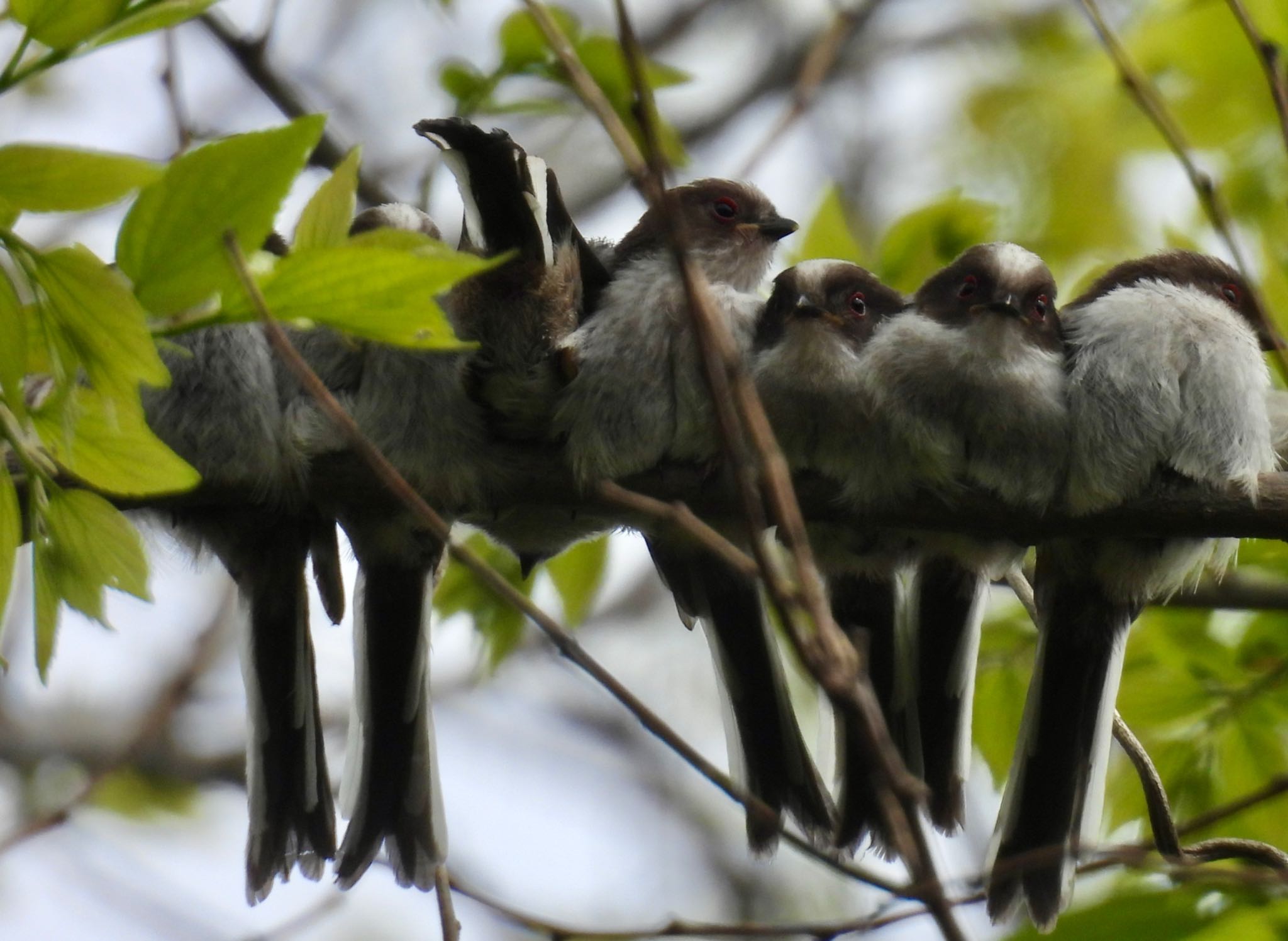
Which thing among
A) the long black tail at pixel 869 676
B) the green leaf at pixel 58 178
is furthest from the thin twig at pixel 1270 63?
the green leaf at pixel 58 178

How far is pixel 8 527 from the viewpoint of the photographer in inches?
73.2

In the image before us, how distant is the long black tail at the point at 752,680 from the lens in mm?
2979

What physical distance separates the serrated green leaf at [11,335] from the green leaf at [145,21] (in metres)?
0.30

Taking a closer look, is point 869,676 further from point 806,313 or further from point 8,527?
point 8,527

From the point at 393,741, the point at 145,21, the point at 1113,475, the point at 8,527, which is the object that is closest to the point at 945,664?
the point at 1113,475

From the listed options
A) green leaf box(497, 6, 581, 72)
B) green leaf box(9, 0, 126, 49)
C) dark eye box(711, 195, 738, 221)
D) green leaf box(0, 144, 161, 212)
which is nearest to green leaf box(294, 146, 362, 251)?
green leaf box(0, 144, 161, 212)

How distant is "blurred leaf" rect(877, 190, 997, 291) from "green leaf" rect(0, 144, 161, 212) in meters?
2.27

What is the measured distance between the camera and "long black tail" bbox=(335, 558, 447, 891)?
2.97 meters

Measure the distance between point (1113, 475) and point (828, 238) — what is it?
104cm

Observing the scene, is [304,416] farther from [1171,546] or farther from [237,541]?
[1171,546]

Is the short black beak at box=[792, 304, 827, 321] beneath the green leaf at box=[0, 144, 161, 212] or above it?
beneath

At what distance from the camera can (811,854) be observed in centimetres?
178

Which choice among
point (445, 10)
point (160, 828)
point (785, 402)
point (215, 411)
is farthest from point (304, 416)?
point (160, 828)

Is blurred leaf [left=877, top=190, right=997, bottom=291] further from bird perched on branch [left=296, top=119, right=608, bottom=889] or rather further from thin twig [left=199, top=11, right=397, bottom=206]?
thin twig [left=199, top=11, right=397, bottom=206]
